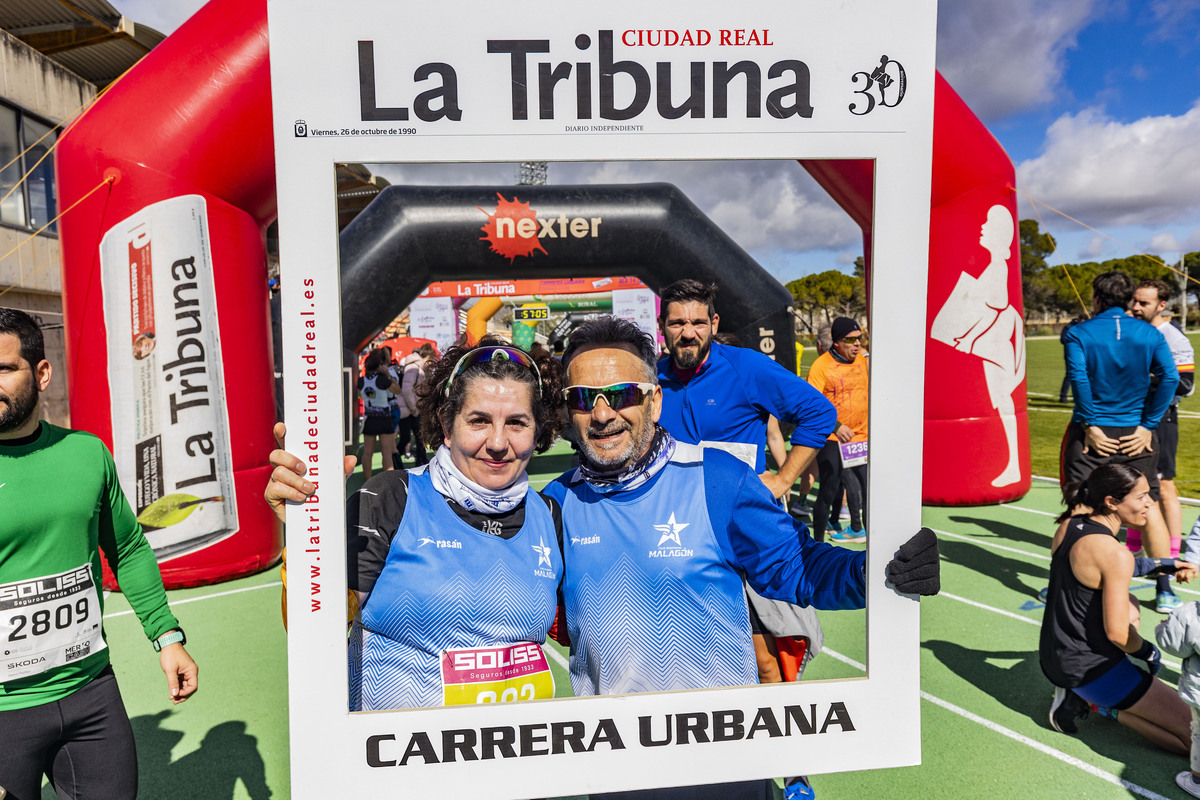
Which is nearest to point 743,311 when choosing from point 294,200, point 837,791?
point 837,791

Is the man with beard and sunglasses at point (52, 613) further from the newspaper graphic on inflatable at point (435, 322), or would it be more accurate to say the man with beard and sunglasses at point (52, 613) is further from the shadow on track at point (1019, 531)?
the shadow on track at point (1019, 531)

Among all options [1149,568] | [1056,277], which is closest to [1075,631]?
[1149,568]

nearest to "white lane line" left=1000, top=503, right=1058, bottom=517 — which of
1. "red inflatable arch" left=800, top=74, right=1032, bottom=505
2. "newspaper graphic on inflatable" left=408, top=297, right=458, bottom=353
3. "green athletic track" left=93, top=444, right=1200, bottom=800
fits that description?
"red inflatable arch" left=800, top=74, right=1032, bottom=505

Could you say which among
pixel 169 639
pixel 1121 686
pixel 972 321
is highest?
pixel 972 321

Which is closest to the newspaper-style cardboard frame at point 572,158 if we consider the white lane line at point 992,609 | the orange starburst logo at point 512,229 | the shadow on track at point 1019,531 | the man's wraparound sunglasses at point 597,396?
the man's wraparound sunglasses at point 597,396

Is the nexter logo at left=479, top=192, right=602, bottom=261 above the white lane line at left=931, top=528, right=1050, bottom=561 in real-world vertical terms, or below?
above

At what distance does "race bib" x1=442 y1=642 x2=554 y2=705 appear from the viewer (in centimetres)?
139

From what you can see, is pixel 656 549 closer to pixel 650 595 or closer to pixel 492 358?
pixel 650 595

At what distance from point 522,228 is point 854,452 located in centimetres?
152

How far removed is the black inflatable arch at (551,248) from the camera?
214cm

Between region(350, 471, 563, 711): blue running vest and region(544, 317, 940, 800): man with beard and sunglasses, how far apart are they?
96 millimetres

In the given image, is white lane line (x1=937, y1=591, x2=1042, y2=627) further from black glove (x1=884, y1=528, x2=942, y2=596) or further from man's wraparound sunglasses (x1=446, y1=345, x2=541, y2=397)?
man's wraparound sunglasses (x1=446, y1=345, x2=541, y2=397)

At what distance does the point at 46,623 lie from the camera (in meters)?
1.78

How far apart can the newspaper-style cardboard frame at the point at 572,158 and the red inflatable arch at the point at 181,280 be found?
3.55 meters
